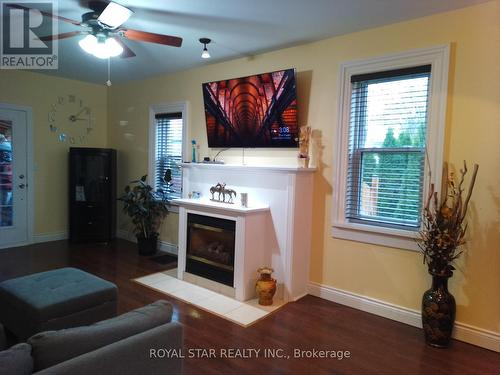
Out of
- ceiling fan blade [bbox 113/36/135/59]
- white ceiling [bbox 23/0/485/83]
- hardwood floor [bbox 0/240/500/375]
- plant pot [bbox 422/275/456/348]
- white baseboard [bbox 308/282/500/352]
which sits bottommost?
hardwood floor [bbox 0/240/500/375]

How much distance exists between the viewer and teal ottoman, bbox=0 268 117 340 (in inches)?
90.5

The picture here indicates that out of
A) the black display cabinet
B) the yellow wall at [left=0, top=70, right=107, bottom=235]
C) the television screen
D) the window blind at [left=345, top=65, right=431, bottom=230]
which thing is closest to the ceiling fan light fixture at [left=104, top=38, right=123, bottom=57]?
the television screen

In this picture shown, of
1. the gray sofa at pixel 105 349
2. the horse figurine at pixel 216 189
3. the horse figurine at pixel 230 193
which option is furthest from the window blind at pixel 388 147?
the gray sofa at pixel 105 349

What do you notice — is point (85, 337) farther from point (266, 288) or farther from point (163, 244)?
point (163, 244)

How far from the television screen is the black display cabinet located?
7.07 feet

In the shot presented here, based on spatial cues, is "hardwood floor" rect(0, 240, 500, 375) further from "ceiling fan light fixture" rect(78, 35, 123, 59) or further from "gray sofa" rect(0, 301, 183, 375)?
"ceiling fan light fixture" rect(78, 35, 123, 59)

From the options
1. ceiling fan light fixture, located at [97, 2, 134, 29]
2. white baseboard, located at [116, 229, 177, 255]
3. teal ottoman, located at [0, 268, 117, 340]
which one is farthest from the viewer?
white baseboard, located at [116, 229, 177, 255]

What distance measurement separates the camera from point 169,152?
517 centimetres

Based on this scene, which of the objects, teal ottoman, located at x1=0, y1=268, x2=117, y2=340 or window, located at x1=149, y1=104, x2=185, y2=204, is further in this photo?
window, located at x1=149, y1=104, x2=185, y2=204

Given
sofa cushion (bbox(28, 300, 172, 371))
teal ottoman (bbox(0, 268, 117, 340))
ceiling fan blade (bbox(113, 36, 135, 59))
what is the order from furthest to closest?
ceiling fan blade (bbox(113, 36, 135, 59))
teal ottoman (bbox(0, 268, 117, 340))
sofa cushion (bbox(28, 300, 172, 371))

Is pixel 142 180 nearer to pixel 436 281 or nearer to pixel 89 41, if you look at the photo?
pixel 89 41

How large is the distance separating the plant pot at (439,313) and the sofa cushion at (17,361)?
2616mm

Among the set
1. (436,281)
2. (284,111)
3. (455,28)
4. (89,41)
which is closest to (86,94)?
(89,41)

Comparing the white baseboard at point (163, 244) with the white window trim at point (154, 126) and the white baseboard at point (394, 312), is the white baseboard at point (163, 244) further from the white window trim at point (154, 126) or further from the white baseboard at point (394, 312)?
the white baseboard at point (394, 312)
